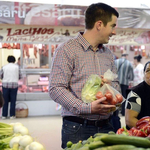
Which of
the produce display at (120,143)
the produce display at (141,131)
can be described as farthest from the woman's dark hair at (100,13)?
the produce display at (120,143)

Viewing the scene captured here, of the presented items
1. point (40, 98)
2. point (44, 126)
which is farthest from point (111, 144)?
point (40, 98)

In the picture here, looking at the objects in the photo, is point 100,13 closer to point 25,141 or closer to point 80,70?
point 80,70

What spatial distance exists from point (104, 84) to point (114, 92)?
0.11m

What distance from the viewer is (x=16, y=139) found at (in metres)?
2.09

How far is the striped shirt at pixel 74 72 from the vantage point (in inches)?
89.9

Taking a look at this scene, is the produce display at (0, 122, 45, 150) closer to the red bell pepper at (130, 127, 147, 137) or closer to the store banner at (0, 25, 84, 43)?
the red bell pepper at (130, 127, 147, 137)

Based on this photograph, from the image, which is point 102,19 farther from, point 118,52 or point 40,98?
point 118,52

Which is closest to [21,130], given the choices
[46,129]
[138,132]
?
[138,132]

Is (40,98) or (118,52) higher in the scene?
(118,52)

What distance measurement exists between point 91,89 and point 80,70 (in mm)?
218

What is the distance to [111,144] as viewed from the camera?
144 cm

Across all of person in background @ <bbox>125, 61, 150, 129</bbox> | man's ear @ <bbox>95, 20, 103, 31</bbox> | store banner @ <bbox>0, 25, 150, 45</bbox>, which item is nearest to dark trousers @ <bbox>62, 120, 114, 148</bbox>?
person in background @ <bbox>125, 61, 150, 129</bbox>

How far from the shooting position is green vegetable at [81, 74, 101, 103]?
2271mm

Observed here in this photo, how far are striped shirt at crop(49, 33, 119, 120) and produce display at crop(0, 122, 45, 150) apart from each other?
1.30ft
